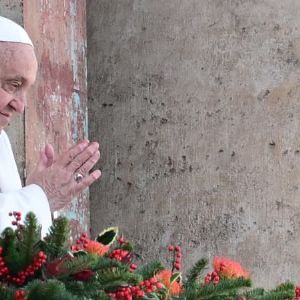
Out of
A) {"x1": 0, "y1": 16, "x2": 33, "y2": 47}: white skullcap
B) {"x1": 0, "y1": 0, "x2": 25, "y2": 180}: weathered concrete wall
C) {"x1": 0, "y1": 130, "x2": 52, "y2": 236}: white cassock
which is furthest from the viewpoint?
{"x1": 0, "y1": 0, "x2": 25, "y2": 180}: weathered concrete wall

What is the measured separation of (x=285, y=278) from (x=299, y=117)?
825 mm

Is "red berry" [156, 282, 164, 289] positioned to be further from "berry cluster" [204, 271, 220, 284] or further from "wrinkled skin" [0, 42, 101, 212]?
"wrinkled skin" [0, 42, 101, 212]

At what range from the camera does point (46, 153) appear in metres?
3.47

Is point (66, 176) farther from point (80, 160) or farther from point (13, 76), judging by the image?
point (13, 76)

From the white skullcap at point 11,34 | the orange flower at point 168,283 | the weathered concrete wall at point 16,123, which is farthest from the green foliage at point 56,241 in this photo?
the weathered concrete wall at point 16,123

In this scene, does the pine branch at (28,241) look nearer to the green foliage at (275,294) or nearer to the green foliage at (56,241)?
the green foliage at (56,241)

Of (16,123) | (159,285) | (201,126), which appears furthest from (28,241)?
(201,126)

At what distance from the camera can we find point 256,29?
577cm

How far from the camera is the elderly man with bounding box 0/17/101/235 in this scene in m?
3.32

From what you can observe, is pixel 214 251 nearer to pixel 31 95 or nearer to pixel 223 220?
pixel 223 220

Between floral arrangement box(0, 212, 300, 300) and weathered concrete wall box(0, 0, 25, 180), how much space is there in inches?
86.2

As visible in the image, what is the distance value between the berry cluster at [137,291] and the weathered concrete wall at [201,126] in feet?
10.9

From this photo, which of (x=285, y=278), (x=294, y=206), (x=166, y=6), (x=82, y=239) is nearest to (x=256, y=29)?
(x=166, y=6)

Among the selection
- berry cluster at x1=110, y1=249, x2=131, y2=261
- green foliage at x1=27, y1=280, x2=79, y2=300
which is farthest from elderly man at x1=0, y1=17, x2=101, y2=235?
green foliage at x1=27, y1=280, x2=79, y2=300
